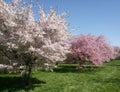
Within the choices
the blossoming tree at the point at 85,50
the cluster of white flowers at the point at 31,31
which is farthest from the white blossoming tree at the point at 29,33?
the blossoming tree at the point at 85,50

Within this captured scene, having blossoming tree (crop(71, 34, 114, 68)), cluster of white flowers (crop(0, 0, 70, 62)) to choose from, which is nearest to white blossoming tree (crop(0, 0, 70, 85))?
cluster of white flowers (crop(0, 0, 70, 62))

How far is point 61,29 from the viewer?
2033cm

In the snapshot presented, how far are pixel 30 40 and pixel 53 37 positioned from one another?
206 cm

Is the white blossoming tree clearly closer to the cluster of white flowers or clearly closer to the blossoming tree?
the cluster of white flowers

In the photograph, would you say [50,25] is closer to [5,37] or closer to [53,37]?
[53,37]

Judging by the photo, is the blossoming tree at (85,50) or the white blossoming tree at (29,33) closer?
the white blossoming tree at (29,33)

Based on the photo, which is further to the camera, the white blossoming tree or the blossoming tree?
the blossoming tree

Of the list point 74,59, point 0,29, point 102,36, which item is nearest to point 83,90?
point 0,29

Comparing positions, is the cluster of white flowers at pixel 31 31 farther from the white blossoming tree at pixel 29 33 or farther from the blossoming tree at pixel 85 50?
the blossoming tree at pixel 85 50

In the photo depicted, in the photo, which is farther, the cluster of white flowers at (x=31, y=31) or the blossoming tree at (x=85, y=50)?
the blossoming tree at (x=85, y=50)

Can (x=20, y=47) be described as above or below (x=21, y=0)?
below

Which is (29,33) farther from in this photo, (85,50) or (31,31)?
(85,50)

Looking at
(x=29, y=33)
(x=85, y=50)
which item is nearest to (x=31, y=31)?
(x=29, y=33)

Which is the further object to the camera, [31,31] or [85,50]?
[85,50]
